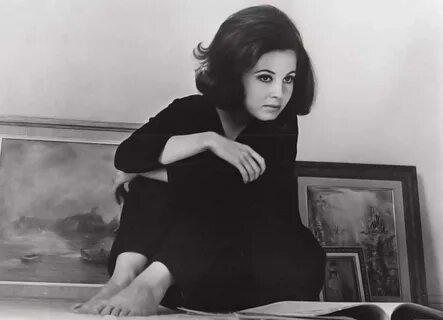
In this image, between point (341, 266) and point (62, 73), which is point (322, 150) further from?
point (62, 73)

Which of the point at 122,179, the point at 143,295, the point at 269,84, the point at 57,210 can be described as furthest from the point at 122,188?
the point at 269,84

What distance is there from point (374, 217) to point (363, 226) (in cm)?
3

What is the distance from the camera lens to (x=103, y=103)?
1021 mm

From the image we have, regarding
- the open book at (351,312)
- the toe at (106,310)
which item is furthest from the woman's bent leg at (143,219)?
the open book at (351,312)

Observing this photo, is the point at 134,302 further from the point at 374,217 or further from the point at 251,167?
the point at 374,217

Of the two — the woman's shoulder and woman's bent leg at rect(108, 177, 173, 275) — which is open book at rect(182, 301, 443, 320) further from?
the woman's shoulder

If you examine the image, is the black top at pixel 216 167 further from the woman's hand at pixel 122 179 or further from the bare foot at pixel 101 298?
the bare foot at pixel 101 298

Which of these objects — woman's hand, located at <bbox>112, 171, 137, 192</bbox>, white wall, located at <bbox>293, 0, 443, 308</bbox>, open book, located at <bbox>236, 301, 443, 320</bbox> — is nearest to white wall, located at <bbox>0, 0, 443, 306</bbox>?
white wall, located at <bbox>293, 0, 443, 308</bbox>

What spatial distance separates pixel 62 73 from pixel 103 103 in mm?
96

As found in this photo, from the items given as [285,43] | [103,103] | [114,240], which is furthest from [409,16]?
[114,240]

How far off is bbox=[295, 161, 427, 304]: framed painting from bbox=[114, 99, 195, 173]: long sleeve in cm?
26

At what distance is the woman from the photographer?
93 cm

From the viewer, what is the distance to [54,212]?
0.99 metres

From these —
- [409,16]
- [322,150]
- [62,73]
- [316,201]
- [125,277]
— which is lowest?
[125,277]
